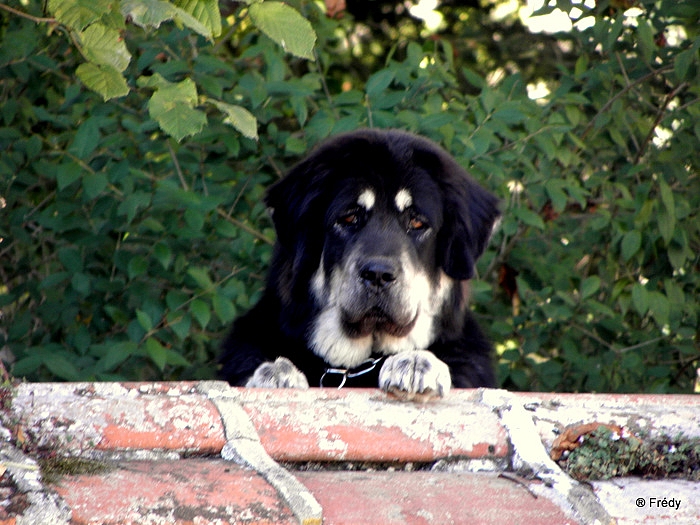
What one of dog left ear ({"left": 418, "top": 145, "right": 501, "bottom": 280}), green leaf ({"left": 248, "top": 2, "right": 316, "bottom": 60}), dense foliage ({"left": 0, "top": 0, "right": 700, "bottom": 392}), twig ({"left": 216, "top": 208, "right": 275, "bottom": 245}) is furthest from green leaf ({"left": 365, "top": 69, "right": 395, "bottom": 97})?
green leaf ({"left": 248, "top": 2, "right": 316, "bottom": 60})

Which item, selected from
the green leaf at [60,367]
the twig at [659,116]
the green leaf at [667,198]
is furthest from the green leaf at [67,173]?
the twig at [659,116]

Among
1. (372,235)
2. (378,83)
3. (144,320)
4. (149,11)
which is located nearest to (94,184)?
(144,320)

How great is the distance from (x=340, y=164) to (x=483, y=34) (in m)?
3.88

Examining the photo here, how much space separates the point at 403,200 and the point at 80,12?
179 cm

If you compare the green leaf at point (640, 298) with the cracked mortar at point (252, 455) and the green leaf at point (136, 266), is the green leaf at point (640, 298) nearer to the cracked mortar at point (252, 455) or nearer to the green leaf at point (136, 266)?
the green leaf at point (136, 266)

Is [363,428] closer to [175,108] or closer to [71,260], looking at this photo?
[175,108]

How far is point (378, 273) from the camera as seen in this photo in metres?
3.47

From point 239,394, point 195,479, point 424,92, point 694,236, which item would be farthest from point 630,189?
point 195,479

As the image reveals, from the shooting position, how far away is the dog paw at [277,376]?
10.8 ft

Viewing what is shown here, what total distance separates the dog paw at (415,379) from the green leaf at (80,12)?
1379 millimetres

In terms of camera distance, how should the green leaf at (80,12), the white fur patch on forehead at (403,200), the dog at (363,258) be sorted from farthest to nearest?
the white fur patch on forehead at (403,200) → the dog at (363,258) → the green leaf at (80,12)

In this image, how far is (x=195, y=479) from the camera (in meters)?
1.90

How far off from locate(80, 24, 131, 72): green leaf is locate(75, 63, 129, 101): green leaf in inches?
3.4

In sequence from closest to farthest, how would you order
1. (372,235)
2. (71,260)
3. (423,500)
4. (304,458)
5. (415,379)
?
1. (423,500)
2. (304,458)
3. (415,379)
4. (372,235)
5. (71,260)
